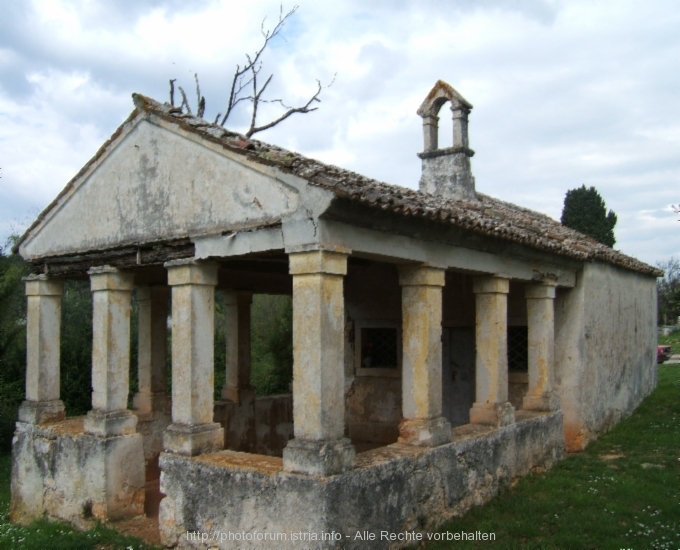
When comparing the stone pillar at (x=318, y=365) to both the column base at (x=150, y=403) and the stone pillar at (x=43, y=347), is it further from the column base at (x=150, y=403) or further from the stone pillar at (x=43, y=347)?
the column base at (x=150, y=403)

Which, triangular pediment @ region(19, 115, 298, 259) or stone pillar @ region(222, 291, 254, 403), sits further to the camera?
stone pillar @ region(222, 291, 254, 403)

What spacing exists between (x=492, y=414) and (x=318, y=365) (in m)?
3.46

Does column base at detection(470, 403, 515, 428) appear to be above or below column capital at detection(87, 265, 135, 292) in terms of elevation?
below

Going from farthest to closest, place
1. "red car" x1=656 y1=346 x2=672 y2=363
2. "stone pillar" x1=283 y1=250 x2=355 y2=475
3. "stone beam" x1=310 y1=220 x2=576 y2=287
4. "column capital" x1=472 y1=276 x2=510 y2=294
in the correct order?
"red car" x1=656 y1=346 x2=672 y2=363
"column capital" x1=472 y1=276 x2=510 y2=294
"stone beam" x1=310 y1=220 x2=576 y2=287
"stone pillar" x1=283 y1=250 x2=355 y2=475

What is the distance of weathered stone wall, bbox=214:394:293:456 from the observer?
11352 mm

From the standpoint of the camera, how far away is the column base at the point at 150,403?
10.3 meters

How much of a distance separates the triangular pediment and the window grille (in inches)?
198

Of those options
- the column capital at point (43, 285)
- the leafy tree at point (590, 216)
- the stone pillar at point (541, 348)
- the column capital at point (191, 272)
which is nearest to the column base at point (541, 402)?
the stone pillar at point (541, 348)

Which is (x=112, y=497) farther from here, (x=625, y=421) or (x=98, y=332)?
(x=625, y=421)

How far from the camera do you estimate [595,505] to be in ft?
24.6

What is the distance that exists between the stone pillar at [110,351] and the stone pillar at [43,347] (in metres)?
1.30

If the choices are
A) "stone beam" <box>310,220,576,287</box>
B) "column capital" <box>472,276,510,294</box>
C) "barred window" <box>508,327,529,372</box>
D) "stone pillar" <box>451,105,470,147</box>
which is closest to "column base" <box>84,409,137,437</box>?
"stone beam" <box>310,220,576,287</box>

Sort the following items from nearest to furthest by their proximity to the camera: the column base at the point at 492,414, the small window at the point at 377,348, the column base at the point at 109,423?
the column base at the point at 109,423, the column base at the point at 492,414, the small window at the point at 377,348

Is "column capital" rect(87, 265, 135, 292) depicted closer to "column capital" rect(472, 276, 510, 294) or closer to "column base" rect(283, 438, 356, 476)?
"column base" rect(283, 438, 356, 476)
